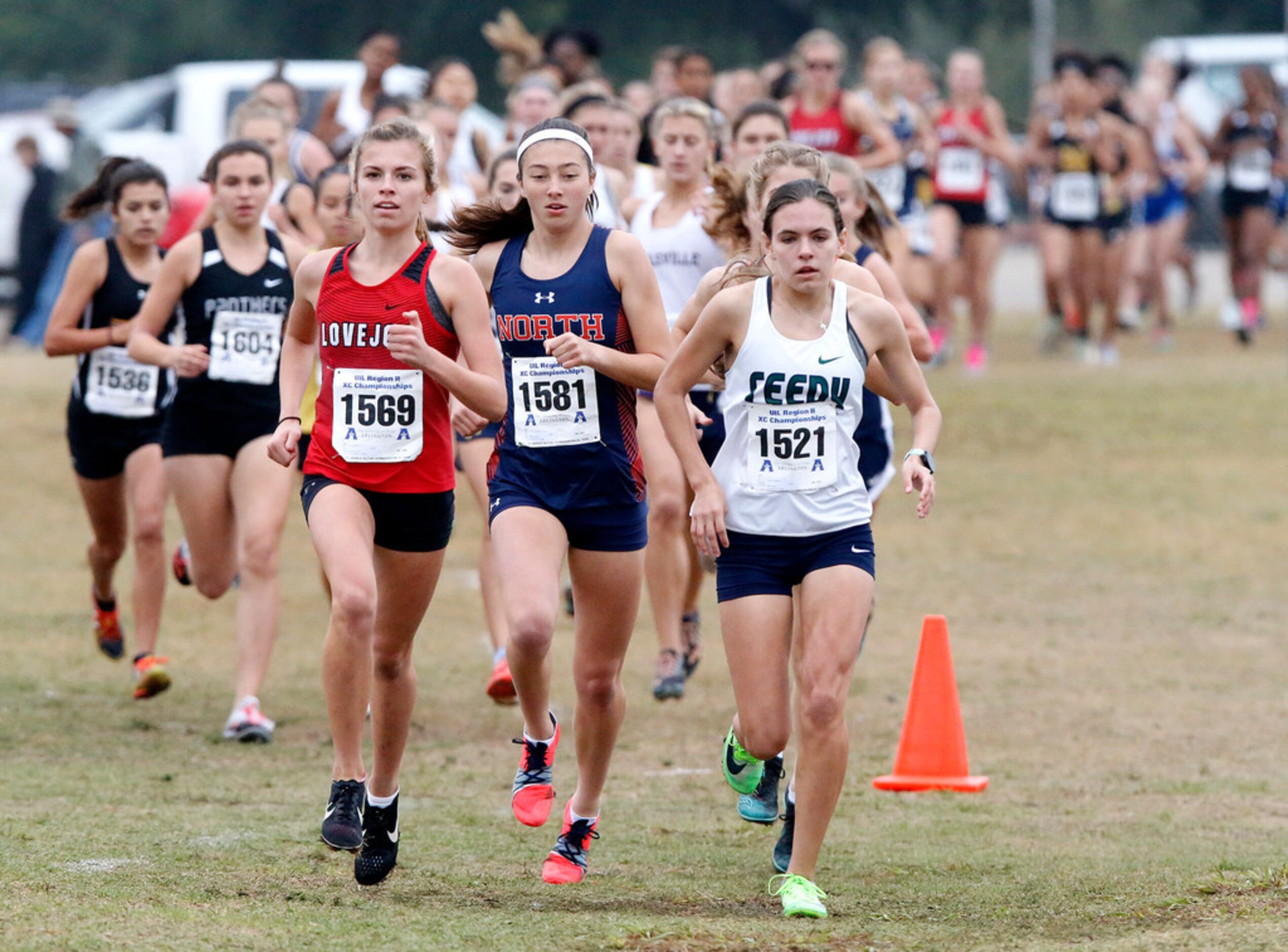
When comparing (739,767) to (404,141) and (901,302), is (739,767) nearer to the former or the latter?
(901,302)

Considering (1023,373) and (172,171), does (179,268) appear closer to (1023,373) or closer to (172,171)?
(1023,373)

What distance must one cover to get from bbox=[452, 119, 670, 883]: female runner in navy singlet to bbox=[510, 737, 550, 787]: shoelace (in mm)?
54

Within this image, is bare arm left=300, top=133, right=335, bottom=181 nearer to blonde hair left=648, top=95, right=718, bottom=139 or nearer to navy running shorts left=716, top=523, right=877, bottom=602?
blonde hair left=648, top=95, right=718, bottom=139

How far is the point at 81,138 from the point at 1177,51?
15.9 metres

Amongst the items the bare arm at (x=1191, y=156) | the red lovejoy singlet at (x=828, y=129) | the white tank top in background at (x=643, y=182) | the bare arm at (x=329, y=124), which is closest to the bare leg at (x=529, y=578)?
the white tank top in background at (x=643, y=182)

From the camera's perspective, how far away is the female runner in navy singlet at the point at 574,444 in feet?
19.9

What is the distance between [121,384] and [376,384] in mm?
3618

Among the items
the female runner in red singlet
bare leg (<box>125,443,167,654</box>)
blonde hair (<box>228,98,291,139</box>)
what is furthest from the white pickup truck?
bare leg (<box>125,443,167,654</box>)

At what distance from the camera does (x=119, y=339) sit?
29.6 feet

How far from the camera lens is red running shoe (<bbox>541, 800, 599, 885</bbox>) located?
238 inches

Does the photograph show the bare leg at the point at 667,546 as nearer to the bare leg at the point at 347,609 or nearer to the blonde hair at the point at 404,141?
the blonde hair at the point at 404,141

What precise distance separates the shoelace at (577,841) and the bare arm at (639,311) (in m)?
1.28

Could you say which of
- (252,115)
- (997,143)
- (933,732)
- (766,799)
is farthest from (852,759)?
(997,143)

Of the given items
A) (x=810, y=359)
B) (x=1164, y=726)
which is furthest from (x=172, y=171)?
(x=810, y=359)
